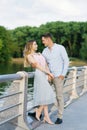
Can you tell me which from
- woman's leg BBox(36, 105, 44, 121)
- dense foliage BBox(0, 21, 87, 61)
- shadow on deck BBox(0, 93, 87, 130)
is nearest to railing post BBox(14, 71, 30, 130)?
shadow on deck BBox(0, 93, 87, 130)

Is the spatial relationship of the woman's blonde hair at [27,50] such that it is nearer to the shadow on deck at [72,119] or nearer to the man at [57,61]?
the man at [57,61]

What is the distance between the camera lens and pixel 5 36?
365 ft

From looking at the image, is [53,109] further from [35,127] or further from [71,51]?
[71,51]

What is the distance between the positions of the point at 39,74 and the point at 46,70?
0.15 m

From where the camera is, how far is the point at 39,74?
23.0ft

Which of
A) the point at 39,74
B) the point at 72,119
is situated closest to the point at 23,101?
the point at 39,74

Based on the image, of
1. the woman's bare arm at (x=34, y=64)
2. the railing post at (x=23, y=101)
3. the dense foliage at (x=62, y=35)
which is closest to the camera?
the railing post at (x=23, y=101)

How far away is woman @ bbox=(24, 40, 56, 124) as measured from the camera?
6918mm

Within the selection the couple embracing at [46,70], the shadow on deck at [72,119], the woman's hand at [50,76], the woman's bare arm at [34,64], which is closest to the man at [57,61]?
the couple embracing at [46,70]

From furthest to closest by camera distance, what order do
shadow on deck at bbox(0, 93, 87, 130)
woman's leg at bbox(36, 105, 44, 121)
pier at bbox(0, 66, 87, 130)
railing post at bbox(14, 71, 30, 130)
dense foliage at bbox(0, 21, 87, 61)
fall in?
dense foliage at bbox(0, 21, 87, 61)
woman's leg at bbox(36, 105, 44, 121)
shadow on deck at bbox(0, 93, 87, 130)
railing post at bbox(14, 71, 30, 130)
pier at bbox(0, 66, 87, 130)

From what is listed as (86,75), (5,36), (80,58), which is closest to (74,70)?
(86,75)

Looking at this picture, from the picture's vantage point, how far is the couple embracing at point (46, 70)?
695 centimetres

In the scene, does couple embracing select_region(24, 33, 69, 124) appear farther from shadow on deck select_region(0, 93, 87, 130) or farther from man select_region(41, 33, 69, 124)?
shadow on deck select_region(0, 93, 87, 130)

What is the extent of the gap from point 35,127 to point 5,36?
10503 centimetres
